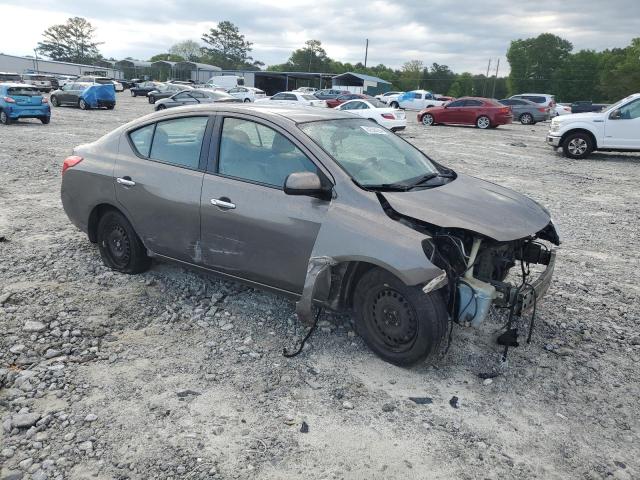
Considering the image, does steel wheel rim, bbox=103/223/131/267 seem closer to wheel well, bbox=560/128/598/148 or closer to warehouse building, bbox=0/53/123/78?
wheel well, bbox=560/128/598/148

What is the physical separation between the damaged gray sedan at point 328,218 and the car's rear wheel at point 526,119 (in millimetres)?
27491

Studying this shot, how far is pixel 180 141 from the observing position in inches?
169

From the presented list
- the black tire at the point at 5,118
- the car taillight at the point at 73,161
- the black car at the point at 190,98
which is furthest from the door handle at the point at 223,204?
the black car at the point at 190,98

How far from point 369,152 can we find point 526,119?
93.2ft

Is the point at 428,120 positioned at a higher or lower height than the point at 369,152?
higher

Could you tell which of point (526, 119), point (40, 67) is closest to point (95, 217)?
point (526, 119)

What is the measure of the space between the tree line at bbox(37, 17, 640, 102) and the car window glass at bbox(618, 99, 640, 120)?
56.2 m

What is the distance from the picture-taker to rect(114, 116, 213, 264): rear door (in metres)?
4.05

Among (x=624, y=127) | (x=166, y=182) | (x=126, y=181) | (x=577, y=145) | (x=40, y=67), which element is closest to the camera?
(x=166, y=182)

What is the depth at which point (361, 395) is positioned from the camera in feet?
10.4

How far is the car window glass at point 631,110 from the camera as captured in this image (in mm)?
12969

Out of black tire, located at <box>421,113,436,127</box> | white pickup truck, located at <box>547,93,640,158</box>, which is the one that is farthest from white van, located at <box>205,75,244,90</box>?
white pickup truck, located at <box>547,93,640,158</box>

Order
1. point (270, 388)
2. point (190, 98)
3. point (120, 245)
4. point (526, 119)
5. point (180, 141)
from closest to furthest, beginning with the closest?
1. point (270, 388)
2. point (180, 141)
3. point (120, 245)
4. point (190, 98)
5. point (526, 119)

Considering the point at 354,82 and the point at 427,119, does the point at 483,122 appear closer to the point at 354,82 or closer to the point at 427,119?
the point at 427,119
